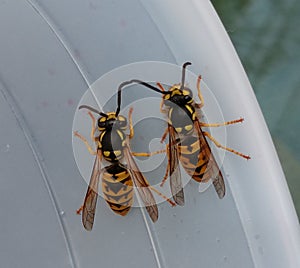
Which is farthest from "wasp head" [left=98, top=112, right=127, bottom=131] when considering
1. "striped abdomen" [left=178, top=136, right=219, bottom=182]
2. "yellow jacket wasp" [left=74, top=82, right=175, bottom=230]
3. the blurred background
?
the blurred background

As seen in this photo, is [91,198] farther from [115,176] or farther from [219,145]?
[219,145]

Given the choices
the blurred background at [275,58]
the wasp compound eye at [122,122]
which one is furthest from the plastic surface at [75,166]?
the blurred background at [275,58]

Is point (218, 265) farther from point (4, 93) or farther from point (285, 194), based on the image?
point (4, 93)

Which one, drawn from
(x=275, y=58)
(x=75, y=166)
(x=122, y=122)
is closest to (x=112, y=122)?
(x=122, y=122)

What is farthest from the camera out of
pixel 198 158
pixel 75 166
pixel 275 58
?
pixel 275 58

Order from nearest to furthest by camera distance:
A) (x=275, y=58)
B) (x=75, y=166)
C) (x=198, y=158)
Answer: (x=198, y=158), (x=75, y=166), (x=275, y=58)

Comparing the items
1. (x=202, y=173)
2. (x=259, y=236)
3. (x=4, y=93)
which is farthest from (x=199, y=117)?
(x=4, y=93)
